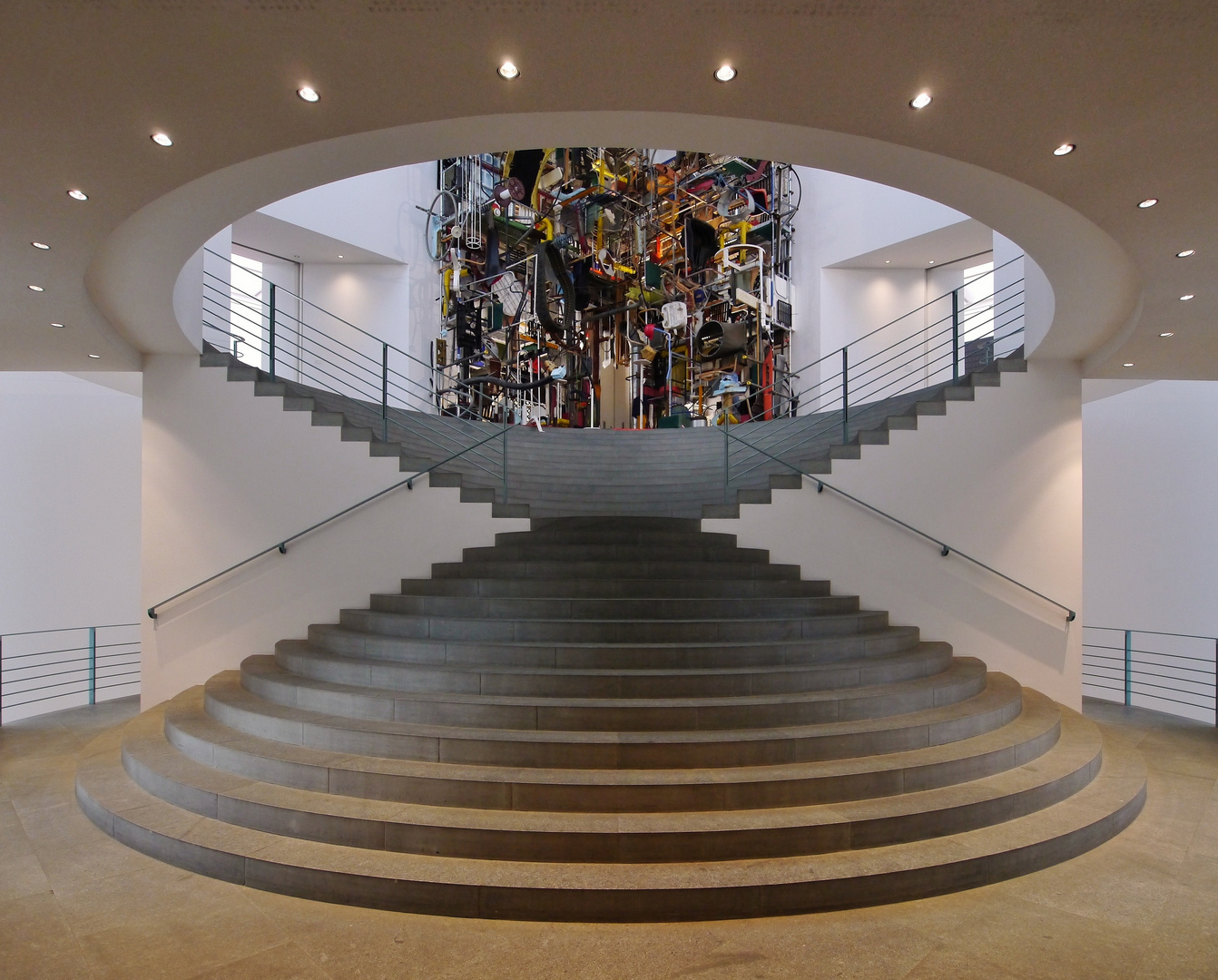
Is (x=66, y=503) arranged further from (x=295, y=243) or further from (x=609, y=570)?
(x=609, y=570)

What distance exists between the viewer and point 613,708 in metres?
4.20

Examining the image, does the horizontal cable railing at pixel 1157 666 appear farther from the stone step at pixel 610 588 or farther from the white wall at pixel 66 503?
the white wall at pixel 66 503

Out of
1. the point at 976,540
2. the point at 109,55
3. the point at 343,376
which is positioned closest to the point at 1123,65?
the point at 109,55

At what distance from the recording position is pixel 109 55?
8.83 feet

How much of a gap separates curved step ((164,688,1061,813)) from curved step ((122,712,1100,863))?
0.18 feet

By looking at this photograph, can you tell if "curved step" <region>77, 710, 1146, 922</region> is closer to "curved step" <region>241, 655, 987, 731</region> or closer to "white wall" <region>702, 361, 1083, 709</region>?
"curved step" <region>241, 655, 987, 731</region>

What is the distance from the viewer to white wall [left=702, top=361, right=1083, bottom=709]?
22.3ft

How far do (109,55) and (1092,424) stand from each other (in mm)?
11322

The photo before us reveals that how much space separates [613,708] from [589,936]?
1.34m

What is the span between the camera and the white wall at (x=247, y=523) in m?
6.60

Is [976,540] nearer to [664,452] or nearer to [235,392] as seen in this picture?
[664,452]

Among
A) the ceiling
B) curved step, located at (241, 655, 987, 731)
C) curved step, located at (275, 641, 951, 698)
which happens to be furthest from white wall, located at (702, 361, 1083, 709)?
the ceiling

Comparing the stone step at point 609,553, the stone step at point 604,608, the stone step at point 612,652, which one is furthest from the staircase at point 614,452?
the stone step at point 612,652

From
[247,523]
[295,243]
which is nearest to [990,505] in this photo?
[247,523]
